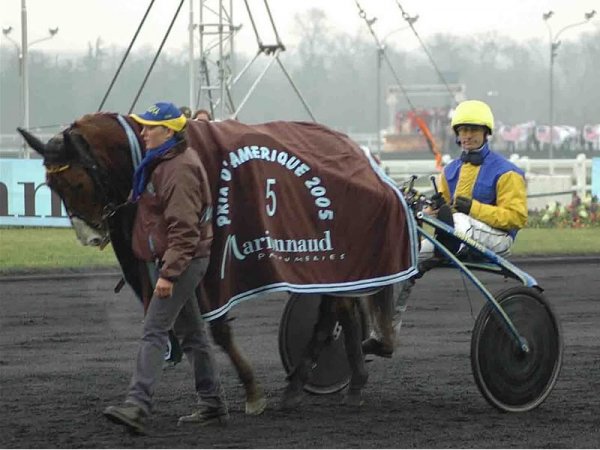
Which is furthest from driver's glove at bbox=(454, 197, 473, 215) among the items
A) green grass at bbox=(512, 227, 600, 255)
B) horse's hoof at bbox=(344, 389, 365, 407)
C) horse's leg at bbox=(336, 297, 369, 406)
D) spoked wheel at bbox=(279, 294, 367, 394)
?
green grass at bbox=(512, 227, 600, 255)

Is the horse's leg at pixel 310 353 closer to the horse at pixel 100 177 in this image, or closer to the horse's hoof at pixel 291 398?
the horse's hoof at pixel 291 398

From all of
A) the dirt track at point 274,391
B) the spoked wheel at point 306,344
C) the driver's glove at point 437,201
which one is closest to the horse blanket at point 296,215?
the driver's glove at point 437,201

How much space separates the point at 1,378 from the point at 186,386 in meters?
1.08

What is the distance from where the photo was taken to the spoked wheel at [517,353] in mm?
7020

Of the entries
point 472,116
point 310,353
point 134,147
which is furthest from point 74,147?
point 472,116

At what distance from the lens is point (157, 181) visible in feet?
20.3

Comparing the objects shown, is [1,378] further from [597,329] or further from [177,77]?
[177,77]

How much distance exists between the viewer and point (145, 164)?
Answer: 623 centimetres

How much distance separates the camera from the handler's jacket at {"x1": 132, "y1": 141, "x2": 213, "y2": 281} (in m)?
6.08

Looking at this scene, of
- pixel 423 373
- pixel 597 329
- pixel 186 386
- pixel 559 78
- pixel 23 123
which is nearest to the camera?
pixel 186 386

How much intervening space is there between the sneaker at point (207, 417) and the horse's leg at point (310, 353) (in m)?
0.61

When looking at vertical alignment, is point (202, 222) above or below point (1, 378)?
above

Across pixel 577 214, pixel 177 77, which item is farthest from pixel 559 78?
pixel 577 214

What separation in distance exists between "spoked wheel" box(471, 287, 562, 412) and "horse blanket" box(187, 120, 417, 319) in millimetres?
497
